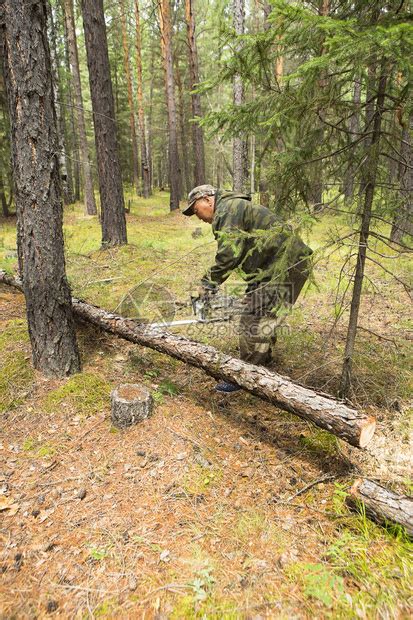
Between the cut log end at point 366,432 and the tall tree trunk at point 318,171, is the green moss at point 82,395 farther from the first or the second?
the tall tree trunk at point 318,171

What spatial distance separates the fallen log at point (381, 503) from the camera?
2338 mm

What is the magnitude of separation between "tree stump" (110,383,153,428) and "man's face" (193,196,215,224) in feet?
7.34

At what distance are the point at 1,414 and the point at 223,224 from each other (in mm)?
3064

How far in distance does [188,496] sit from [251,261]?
8.64 feet

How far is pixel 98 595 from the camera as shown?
6.86 feet

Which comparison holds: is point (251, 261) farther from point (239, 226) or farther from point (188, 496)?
point (188, 496)

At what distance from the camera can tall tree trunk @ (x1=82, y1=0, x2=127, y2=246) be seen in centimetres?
809

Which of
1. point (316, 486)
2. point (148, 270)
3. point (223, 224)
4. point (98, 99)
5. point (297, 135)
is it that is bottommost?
point (316, 486)

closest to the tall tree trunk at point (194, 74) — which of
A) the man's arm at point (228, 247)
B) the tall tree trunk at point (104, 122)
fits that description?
the tall tree trunk at point (104, 122)

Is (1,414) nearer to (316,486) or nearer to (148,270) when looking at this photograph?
(316,486)

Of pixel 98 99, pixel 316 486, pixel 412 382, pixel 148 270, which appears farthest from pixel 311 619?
pixel 98 99

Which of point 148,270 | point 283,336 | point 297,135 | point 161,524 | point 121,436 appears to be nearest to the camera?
point 161,524

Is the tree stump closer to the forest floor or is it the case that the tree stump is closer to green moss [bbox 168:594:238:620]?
the forest floor

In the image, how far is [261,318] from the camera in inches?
170
